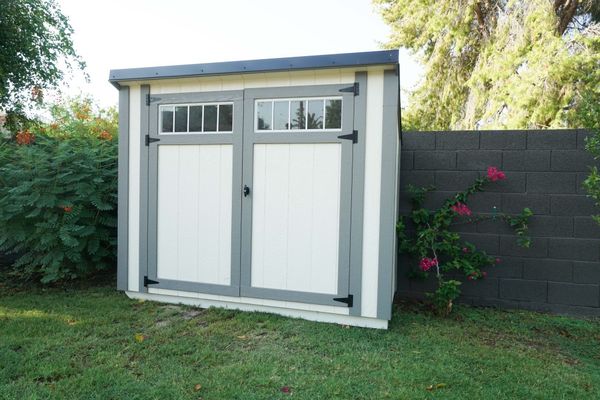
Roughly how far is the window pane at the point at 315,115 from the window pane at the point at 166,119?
49.4 inches

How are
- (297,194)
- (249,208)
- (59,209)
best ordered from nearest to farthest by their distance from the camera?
1. (297,194)
2. (249,208)
3. (59,209)

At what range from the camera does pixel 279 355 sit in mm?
2973

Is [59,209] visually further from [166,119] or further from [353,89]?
[353,89]

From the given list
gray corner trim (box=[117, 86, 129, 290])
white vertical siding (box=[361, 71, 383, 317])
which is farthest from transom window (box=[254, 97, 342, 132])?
gray corner trim (box=[117, 86, 129, 290])

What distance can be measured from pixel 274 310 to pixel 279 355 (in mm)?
863

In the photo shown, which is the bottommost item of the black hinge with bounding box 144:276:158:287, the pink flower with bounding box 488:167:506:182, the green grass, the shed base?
the green grass

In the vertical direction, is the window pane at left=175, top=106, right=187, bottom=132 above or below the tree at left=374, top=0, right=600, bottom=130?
below

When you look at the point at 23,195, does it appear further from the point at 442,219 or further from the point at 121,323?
the point at 442,219

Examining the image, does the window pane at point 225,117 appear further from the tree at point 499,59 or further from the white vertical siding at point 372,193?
the tree at point 499,59

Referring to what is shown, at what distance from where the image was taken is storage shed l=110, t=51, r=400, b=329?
349 centimetres

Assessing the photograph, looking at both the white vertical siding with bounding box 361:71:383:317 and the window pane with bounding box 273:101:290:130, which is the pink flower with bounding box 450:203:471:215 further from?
the window pane with bounding box 273:101:290:130

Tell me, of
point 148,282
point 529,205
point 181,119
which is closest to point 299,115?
point 181,119

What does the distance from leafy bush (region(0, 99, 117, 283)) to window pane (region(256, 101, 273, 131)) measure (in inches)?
73.6

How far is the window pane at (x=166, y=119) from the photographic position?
4051 millimetres
